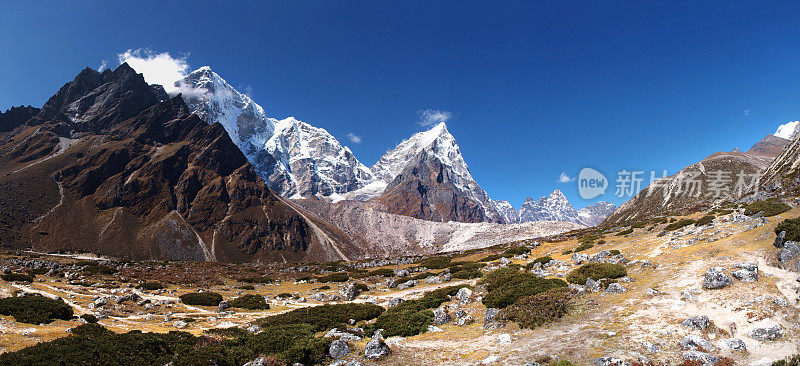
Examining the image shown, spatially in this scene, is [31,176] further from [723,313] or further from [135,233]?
[723,313]

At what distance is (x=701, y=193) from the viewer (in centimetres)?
16388

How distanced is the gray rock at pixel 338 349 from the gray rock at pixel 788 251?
21066mm

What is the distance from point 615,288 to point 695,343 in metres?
8.09

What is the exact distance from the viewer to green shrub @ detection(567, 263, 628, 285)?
21.2 metres

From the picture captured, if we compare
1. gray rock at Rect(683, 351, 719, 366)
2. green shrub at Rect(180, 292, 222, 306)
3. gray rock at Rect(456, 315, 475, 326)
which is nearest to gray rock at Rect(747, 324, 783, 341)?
gray rock at Rect(683, 351, 719, 366)

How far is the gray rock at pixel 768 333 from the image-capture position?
10.5m

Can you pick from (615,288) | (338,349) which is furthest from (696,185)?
(338,349)

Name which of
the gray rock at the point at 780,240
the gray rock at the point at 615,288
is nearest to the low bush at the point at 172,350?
the gray rock at the point at 615,288

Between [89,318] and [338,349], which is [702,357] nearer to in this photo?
[338,349]

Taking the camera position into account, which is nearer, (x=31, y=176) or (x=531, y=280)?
(x=531, y=280)

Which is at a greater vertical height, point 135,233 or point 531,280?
point 135,233

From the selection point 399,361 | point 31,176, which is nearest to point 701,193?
point 399,361

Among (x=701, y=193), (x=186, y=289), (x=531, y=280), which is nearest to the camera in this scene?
(x=531, y=280)

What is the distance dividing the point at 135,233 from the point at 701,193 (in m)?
307
